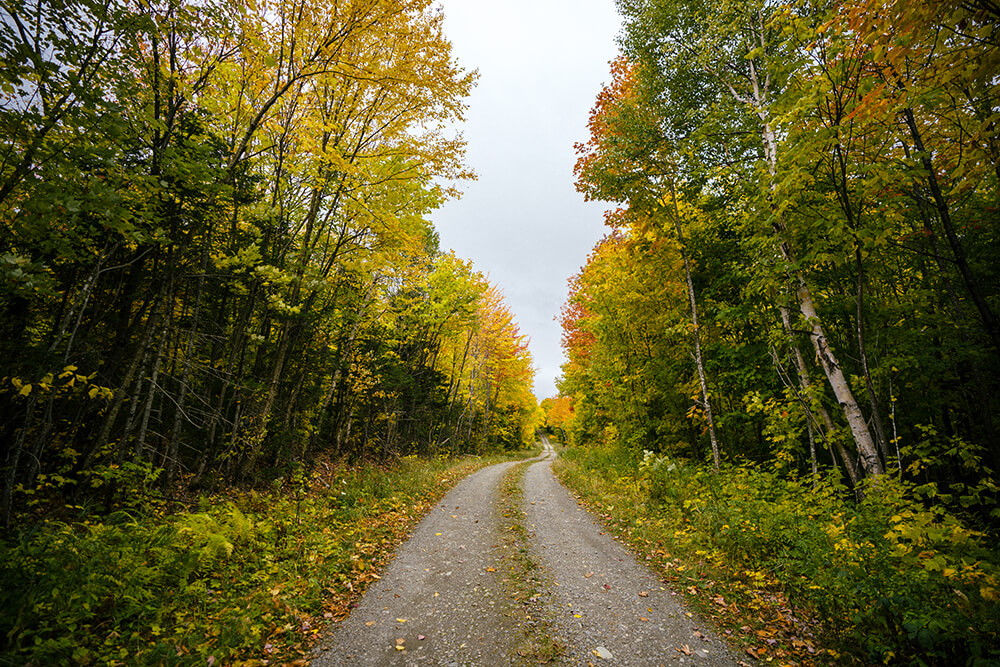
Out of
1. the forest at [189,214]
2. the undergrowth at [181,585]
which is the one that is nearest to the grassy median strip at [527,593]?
the undergrowth at [181,585]

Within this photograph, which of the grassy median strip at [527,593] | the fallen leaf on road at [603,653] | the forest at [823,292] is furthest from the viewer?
the grassy median strip at [527,593]

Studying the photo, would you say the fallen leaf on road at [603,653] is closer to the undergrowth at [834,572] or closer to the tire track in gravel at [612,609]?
the tire track in gravel at [612,609]

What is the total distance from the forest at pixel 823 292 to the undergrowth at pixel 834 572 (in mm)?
33

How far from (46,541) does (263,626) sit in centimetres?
268

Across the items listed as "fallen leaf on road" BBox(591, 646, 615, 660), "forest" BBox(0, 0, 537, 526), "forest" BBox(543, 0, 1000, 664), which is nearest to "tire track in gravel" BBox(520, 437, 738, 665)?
"fallen leaf on road" BBox(591, 646, 615, 660)

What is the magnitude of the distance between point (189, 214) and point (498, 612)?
7429 millimetres

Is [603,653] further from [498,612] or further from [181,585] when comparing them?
[181,585]

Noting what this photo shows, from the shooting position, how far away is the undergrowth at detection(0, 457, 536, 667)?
10.4 ft

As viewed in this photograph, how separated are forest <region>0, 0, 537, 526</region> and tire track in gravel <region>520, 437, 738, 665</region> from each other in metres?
6.37

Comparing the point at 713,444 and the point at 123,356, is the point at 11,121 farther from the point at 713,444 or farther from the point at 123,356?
the point at 713,444

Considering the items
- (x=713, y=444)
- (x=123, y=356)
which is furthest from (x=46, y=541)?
(x=713, y=444)

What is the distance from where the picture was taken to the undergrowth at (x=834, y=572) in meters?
3.23

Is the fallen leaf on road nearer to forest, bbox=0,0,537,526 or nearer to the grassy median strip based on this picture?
the grassy median strip

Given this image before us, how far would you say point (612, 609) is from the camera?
4594mm
